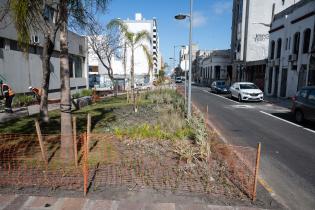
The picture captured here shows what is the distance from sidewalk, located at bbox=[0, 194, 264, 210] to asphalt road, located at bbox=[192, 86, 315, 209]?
1283 mm

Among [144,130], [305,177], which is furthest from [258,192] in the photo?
[144,130]

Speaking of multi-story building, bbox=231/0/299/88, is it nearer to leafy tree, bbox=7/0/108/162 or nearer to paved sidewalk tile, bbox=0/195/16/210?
leafy tree, bbox=7/0/108/162

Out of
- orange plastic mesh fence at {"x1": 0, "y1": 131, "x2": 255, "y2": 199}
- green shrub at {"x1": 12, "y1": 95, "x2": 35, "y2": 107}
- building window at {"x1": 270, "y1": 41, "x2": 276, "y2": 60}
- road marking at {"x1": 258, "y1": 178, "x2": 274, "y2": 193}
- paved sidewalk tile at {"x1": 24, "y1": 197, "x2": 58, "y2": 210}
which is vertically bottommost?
road marking at {"x1": 258, "y1": 178, "x2": 274, "y2": 193}

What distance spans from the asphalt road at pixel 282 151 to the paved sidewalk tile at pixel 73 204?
11.0ft

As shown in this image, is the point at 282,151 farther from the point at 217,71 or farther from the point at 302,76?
the point at 217,71

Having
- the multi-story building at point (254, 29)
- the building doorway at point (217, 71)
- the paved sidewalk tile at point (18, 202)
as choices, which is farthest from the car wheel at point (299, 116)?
the building doorway at point (217, 71)

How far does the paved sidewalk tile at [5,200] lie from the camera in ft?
13.3

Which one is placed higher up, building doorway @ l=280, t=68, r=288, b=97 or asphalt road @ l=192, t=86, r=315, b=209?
building doorway @ l=280, t=68, r=288, b=97

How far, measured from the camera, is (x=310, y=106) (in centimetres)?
1133

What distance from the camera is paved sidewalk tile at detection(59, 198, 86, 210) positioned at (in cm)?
400

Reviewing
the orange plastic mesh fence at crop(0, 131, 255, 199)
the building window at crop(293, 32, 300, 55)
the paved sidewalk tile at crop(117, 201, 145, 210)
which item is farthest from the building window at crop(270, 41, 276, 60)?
the paved sidewalk tile at crop(117, 201, 145, 210)

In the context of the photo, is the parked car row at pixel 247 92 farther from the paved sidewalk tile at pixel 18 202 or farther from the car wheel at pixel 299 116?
the paved sidewalk tile at pixel 18 202

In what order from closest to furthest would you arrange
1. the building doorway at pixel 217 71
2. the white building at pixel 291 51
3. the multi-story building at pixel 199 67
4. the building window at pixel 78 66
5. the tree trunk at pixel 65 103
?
the tree trunk at pixel 65 103 → the white building at pixel 291 51 → the building window at pixel 78 66 → the building doorway at pixel 217 71 → the multi-story building at pixel 199 67

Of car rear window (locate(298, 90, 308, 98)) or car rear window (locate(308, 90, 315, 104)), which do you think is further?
car rear window (locate(298, 90, 308, 98))
